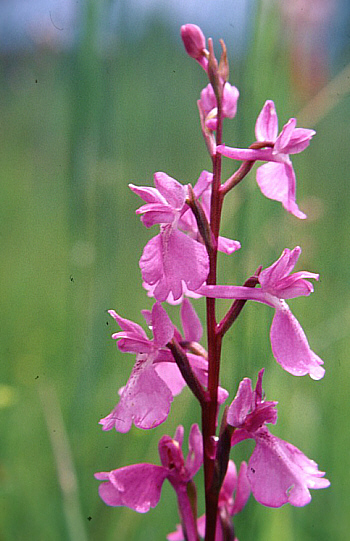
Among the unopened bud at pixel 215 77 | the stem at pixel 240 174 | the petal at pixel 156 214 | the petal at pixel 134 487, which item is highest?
the unopened bud at pixel 215 77

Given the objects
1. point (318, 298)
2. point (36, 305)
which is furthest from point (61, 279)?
point (318, 298)

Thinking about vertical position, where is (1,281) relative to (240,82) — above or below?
below

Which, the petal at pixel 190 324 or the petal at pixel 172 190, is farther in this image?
the petal at pixel 190 324

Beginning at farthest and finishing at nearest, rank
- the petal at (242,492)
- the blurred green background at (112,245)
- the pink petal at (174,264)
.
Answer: the blurred green background at (112,245)
the petal at (242,492)
the pink petal at (174,264)

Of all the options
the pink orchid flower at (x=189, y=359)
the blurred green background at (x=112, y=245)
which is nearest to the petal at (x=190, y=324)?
the pink orchid flower at (x=189, y=359)

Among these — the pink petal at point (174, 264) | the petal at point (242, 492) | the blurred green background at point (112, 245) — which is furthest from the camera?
the blurred green background at point (112, 245)

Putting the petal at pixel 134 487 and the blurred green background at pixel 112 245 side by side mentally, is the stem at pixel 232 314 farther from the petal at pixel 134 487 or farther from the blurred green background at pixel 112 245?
the blurred green background at pixel 112 245

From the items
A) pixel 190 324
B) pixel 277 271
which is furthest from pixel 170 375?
pixel 277 271

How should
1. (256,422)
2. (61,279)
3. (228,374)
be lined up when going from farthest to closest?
(61,279), (228,374), (256,422)

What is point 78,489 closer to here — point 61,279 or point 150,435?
point 150,435
